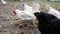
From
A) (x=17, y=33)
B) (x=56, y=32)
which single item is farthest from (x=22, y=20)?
(x=56, y=32)

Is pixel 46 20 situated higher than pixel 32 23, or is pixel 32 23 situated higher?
pixel 46 20

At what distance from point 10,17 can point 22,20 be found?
1524 mm

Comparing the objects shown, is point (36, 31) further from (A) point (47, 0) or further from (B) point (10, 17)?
(A) point (47, 0)

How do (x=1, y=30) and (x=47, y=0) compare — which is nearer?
(x=1, y=30)

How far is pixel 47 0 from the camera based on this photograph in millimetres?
11750

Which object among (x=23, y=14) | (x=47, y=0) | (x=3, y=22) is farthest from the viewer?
(x=47, y=0)

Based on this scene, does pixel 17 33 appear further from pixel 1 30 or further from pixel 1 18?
pixel 1 18

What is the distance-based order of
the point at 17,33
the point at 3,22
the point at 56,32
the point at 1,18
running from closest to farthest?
the point at 56,32, the point at 17,33, the point at 3,22, the point at 1,18

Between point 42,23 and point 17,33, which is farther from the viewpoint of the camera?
point 17,33

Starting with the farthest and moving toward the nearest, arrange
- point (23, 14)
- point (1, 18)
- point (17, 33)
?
point (1, 18) → point (23, 14) → point (17, 33)

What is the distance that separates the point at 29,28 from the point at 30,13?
0.50m

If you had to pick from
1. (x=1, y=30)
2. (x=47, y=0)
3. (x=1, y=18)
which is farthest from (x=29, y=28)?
(x=47, y=0)

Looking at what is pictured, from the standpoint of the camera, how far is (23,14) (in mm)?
5949

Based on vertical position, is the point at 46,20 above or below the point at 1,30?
above
